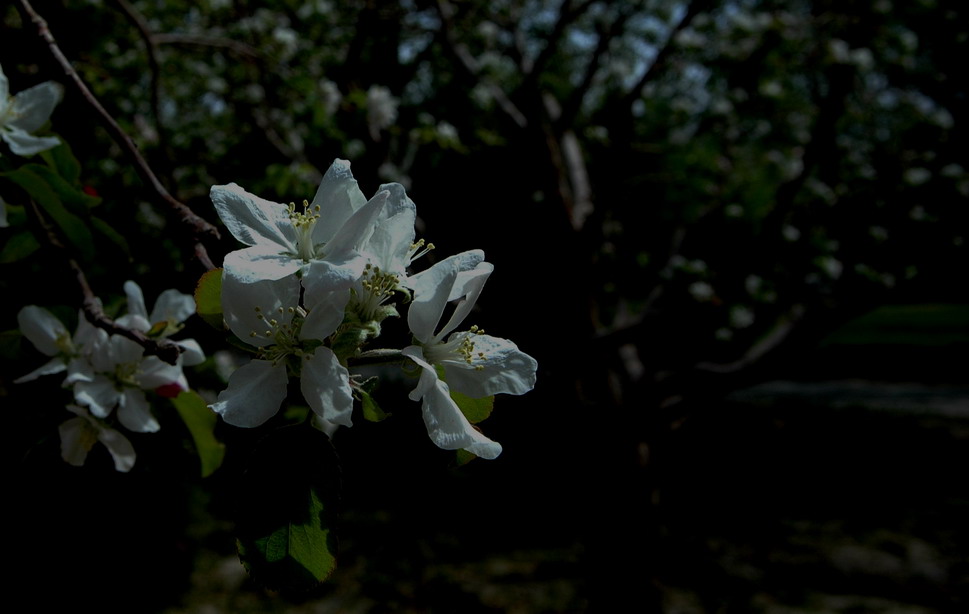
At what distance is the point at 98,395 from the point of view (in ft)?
2.70

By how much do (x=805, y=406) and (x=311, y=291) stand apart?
6.09 m

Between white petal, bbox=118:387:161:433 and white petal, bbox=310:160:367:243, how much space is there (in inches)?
16.5

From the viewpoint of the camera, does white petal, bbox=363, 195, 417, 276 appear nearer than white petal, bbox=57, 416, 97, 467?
Yes

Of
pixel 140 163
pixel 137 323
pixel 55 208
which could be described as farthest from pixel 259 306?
pixel 55 208

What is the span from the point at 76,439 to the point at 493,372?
54 centimetres

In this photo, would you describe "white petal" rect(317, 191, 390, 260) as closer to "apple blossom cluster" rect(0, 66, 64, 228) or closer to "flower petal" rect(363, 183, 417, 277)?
"flower petal" rect(363, 183, 417, 277)

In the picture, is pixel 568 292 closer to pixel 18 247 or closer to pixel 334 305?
pixel 18 247

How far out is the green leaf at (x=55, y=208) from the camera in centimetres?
82

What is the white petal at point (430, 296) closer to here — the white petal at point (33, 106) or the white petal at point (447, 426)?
the white petal at point (447, 426)

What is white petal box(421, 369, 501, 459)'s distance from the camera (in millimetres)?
565

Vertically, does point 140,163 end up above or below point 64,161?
above

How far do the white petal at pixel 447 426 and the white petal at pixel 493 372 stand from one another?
0.04 metres

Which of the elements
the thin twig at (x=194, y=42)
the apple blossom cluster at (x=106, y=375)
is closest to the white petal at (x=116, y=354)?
the apple blossom cluster at (x=106, y=375)

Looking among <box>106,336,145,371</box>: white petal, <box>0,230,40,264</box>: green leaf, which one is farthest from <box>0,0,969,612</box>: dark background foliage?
<box>106,336,145,371</box>: white petal
